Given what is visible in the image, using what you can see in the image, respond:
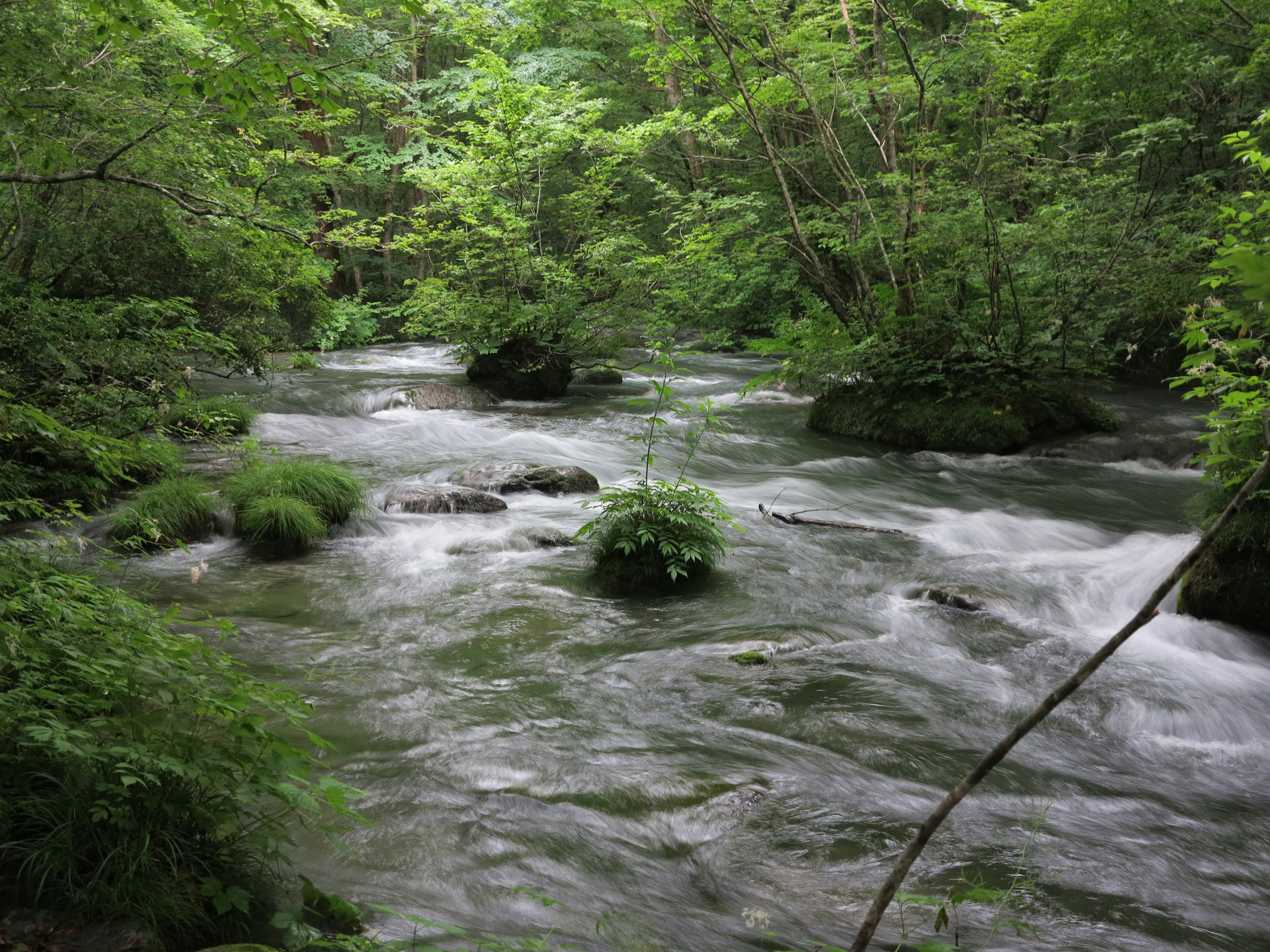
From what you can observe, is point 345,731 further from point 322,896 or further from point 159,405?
point 159,405

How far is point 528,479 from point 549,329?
22.4ft

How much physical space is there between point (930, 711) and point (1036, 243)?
8745 millimetres

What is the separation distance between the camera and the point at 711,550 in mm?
6887

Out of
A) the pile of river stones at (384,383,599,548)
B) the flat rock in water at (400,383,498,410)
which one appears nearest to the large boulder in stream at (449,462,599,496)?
the pile of river stones at (384,383,599,548)

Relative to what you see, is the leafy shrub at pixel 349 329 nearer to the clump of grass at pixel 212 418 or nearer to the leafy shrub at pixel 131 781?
the clump of grass at pixel 212 418

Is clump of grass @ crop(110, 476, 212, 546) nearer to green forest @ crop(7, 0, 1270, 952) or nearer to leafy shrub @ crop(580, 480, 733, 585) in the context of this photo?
green forest @ crop(7, 0, 1270, 952)

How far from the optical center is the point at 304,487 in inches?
300

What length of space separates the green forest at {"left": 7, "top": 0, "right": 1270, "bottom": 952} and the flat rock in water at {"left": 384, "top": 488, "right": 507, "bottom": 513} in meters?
0.05

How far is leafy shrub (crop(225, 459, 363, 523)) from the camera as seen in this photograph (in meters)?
7.36

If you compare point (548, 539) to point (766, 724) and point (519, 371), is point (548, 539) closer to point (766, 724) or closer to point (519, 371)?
point (766, 724)

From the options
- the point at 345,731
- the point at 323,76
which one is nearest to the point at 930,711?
the point at 345,731

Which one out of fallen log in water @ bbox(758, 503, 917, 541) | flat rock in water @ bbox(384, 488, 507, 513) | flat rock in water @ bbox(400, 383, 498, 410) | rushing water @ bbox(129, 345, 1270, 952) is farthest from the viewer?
flat rock in water @ bbox(400, 383, 498, 410)

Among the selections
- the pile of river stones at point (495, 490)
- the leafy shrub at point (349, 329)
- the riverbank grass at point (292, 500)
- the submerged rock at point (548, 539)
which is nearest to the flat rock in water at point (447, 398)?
the leafy shrub at point (349, 329)

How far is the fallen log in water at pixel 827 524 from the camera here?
8.29 metres
